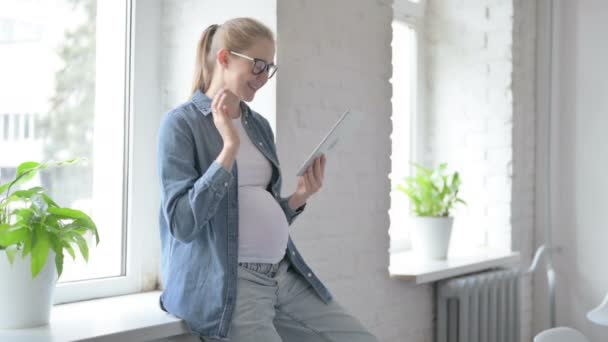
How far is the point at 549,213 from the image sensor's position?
144 inches

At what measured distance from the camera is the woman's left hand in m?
2.02

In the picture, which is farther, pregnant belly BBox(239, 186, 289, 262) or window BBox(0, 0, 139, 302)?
window BBox(0, 0, 139, 302)

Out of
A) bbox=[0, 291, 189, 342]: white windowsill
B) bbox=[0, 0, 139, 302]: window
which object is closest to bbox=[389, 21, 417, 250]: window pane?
bbox=[0, 0, 139, 302]: window

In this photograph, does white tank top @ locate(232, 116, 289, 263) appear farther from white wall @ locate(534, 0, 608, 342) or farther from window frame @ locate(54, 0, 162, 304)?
white wall @ locate(534, 0, 608, 342)

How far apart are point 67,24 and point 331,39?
0.82 m

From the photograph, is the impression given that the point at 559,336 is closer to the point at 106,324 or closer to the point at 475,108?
the point at 106,324

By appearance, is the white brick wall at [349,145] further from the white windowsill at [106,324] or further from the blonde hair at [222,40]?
the white windowsill at [106,324]

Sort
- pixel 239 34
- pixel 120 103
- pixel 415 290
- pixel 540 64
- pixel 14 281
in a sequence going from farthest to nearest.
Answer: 1. pixel 540 64
2. pixel 415 290
3. pixel 120 103
4. pixel 239 34
5. pixel 14 281

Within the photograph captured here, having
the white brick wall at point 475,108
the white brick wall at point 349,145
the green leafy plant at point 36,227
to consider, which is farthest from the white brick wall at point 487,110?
the green leafy plant at point 36,227

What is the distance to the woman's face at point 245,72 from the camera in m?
1.81

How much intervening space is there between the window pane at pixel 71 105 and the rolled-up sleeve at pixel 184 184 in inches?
18.4

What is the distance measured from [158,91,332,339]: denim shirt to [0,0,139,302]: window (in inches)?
16.3

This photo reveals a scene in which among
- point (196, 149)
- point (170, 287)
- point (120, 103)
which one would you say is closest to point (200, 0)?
point (120, 103)

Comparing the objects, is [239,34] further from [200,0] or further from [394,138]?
[394,138]
